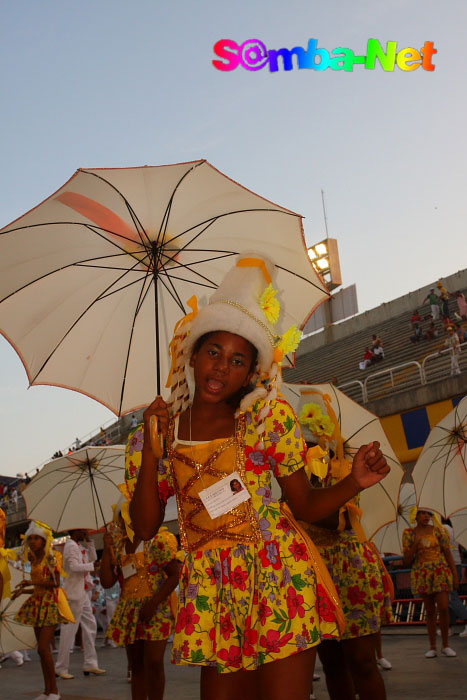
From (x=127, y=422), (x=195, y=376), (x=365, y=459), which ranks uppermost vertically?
(x=127, y=422)

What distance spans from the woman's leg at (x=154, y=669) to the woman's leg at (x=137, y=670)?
4 centimetres

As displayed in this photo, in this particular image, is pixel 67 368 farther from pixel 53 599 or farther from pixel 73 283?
pixel 53 599

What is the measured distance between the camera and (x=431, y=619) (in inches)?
317

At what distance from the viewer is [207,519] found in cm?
248

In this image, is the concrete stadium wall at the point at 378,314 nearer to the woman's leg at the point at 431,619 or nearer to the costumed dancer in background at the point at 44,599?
the woman's leg at the point at 431,619

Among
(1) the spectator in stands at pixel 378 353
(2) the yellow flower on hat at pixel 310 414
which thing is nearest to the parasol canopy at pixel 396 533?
(2) the yellow flower on hat at pixel 310 414

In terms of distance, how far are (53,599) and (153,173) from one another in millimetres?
5126

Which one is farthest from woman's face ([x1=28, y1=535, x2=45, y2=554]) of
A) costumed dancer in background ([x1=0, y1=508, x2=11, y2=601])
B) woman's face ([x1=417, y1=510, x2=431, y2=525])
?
woman's face ([x1=417, y1=510, x2=431, y2=525])

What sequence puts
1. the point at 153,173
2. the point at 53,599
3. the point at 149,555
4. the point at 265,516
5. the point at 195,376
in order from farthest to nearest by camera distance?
1. the point at 53,599
2. the point at 149,555
3. the point at 153,173
4. the point at 195,376
5. the point at 265,516

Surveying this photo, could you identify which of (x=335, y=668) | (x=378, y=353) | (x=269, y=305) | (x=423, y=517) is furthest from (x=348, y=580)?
(x=378, y=353)

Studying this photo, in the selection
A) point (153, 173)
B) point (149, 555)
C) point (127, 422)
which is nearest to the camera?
point (153, 173)

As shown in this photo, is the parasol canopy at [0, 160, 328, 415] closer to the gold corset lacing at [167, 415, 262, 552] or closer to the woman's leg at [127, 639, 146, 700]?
the gold corset lacing at [167, 415, 262, 552]

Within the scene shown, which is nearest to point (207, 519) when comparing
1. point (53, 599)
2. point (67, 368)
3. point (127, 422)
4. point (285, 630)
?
point (285, 630)

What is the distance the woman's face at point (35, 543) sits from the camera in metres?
7.68
